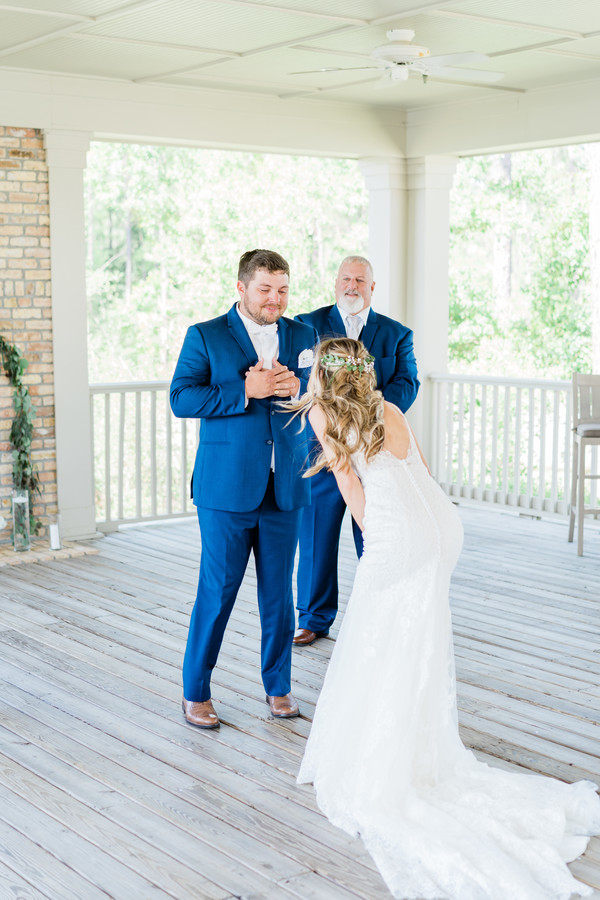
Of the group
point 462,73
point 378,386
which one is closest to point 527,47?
point 462,73

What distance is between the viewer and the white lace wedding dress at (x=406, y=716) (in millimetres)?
2902

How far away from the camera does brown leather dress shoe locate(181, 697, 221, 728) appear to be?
3748mm

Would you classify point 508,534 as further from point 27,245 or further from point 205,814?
point 205,814

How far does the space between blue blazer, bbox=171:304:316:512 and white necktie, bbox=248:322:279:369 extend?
0.09 feet

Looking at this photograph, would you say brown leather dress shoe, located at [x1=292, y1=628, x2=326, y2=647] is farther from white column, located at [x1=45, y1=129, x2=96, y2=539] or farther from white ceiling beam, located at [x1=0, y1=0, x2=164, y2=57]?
white ceiling beam, located at [x1=0, y1=0, x2=164, y2=57]

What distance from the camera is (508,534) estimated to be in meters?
7.18

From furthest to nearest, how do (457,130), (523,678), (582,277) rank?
(582,277) < (457,130) < (523,678)

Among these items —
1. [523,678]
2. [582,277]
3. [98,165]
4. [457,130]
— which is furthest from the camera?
[98,165]

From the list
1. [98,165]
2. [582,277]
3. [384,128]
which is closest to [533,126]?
[384,128]

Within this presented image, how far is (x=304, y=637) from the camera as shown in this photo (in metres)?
4.74

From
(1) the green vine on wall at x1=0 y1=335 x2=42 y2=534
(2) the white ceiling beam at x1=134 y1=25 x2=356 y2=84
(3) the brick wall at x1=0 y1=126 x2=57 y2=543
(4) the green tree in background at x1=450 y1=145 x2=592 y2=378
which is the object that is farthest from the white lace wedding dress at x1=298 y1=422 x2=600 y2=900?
(4) the green tree in background at x1=450 y1=145 x2=592 y2=378

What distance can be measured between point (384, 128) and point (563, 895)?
6.49m

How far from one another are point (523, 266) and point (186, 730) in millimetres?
13650

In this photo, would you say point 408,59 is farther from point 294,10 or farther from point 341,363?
point 341,363
